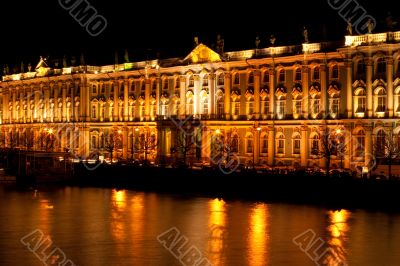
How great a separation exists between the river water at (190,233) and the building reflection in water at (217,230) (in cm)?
5

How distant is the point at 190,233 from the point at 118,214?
951 centimetres

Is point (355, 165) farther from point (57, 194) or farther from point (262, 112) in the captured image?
point (57, 194)

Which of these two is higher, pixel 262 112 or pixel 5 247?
pixel 262 112

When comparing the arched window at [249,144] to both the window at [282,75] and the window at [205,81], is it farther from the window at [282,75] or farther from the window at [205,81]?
the window at [205,81]

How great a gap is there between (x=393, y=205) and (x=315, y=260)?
1988 centimetres

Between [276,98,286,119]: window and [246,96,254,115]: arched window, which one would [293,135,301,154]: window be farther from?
[246,96,254,115]: arched window

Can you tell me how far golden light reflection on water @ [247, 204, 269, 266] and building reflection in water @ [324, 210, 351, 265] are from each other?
2.99 m

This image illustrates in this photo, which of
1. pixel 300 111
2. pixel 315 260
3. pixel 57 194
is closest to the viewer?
pixel 315 260

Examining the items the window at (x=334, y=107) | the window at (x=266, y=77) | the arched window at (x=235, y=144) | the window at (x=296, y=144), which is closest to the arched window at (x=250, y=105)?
the window at (x=266, y=77)

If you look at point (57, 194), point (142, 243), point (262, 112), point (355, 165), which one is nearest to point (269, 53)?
point (262, 112)

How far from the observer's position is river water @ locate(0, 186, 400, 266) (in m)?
32.2

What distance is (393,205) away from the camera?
4966 centimetres

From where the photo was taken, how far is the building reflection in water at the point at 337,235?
32.3 meters

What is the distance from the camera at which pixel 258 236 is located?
38219 millimetres
